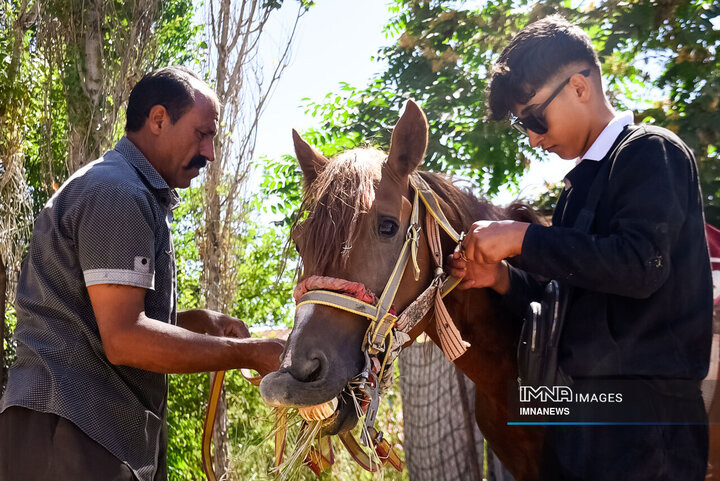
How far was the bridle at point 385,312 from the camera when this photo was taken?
2.43 meters

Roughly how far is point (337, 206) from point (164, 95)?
3.14 ft

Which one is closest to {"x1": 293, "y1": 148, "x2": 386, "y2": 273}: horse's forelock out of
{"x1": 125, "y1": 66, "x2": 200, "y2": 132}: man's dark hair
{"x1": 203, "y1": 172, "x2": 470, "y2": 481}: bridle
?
{"x1": 203, "y1": 172, "x2": 470, "y2": 481}: bridle

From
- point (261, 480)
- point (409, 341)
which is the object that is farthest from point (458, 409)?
point (409, 341)

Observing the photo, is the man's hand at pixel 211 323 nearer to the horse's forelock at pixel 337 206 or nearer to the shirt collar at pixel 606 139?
the horse's forelock at pixel 337 206

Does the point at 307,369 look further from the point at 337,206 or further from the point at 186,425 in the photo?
the point at 186,425

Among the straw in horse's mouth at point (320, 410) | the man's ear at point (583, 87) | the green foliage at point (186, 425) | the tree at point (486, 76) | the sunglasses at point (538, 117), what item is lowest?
the green foliage at point (186, 425)

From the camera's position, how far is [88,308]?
8.44 feet

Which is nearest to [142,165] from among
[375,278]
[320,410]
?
[375,278]

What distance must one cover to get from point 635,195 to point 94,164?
1.98 m

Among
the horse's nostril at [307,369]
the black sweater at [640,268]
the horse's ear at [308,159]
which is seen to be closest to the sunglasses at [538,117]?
the black sweater at [640,268]

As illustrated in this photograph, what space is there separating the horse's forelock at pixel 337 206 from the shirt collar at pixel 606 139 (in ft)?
2.58

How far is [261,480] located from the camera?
6.20 metres

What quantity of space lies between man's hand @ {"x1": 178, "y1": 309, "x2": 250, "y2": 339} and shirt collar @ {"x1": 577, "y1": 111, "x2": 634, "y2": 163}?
174 cm

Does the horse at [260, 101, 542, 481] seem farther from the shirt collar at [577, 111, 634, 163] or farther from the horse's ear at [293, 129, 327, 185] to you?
the shirt collar at [577, 111, 634, 163]
